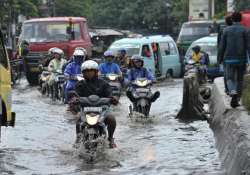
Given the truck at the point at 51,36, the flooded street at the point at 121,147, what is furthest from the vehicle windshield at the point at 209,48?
the flooded street at the point at 121,147

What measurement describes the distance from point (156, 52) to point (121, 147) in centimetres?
1569

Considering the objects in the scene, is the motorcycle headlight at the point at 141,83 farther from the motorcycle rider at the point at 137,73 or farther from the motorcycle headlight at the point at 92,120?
the motorcycle headlight at the point at 92,120

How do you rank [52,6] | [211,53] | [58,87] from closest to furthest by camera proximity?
[58,87]
[211,53]
[52,6]

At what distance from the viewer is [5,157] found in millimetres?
11102

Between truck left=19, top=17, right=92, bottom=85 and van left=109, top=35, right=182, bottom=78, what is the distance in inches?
56.9

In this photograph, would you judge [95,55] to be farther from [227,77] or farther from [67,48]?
[227,77]

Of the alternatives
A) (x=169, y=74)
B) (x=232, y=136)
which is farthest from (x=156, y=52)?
(x=232, y=136)

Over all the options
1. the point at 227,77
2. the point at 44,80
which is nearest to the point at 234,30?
the point at 227,77

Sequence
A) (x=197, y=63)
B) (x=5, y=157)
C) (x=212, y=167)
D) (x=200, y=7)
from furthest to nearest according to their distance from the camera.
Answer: (x=200, y=7)
(x=197, y=63)
(x=5, y=157)
(x=212, y=167)

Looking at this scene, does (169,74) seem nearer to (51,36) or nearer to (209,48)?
(209,48)

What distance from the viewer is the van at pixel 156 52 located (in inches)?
1043

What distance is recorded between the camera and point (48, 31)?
1026 inches

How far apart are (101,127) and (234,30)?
12.3 feet

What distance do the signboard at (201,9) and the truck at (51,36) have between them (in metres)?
26.1
